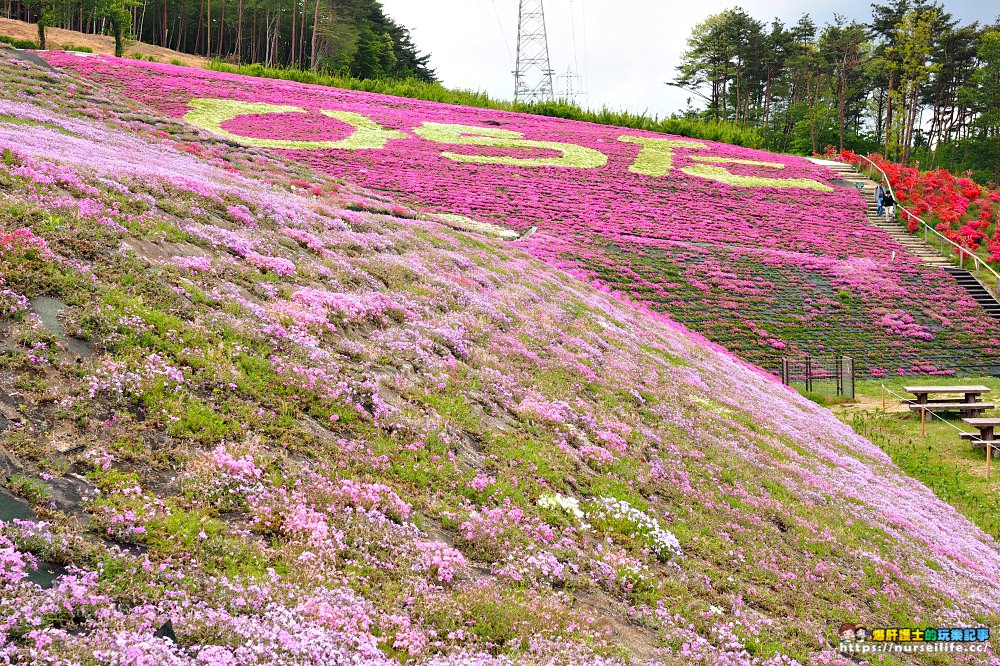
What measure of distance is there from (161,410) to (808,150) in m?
104

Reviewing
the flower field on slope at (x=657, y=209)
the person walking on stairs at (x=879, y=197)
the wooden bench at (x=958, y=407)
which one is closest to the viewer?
the wooden bench at (x=958, y=407)

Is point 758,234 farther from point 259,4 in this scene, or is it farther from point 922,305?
point 259,4

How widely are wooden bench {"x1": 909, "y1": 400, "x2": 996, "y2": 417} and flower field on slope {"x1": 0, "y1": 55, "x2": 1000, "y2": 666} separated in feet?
28.4

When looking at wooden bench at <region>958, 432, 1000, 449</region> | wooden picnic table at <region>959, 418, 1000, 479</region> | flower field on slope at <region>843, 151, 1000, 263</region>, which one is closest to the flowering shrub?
wooden picnic table at <region>959, 418, 1000, 479</region>

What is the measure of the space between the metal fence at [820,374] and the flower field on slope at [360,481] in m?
12.8


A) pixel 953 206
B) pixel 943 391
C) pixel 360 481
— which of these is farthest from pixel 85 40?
pixel 953 206

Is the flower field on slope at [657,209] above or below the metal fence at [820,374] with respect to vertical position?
above

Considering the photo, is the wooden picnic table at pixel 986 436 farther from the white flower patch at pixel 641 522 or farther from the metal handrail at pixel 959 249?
the metal handrail at pixel 959 249

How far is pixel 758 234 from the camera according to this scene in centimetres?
4238

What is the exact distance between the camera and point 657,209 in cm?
4406

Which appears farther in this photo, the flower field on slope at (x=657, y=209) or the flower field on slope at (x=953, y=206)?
the flower field on slope at (x=953, y=206)

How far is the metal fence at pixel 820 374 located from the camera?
91.8ft

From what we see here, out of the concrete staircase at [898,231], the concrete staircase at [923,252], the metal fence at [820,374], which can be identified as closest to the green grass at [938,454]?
the metal fence at [820,374]

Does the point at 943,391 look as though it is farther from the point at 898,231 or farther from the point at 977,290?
the point at 898,231
